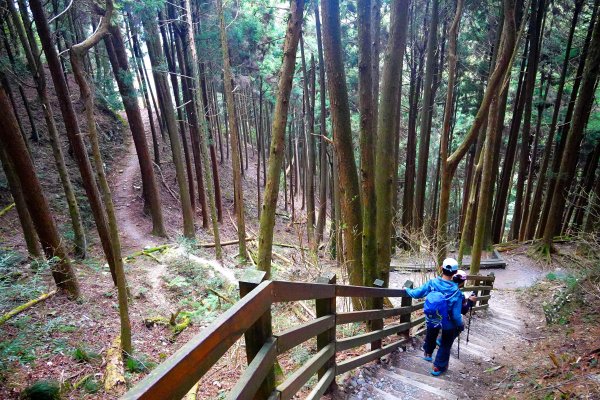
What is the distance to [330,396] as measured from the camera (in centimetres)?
315

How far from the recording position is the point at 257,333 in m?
1.83

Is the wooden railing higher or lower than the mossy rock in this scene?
higher

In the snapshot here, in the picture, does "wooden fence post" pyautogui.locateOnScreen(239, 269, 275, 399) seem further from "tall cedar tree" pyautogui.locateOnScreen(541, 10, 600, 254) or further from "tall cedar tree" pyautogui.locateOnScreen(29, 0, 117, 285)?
"tall cedar tree" pyautogui.locateOnScreen(541, 10, 600, 254)

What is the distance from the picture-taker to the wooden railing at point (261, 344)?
42.3 inches

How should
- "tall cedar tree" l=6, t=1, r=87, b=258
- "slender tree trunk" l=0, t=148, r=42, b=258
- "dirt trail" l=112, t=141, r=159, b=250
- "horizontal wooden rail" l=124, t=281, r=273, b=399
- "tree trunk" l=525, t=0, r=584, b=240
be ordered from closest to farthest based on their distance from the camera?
1. "horizontal wooden rail" l=124, t=281, r=273, b=399
2. "tall cedar tree" l=6, t=1, r=87, b=258
3. "slender tree trunk" l=0, t=148, r=42, b=258
4. "tree trunk" l=525, t=0, r=584, b=240
5. "dirt trail" l=112, t=141, r=159, b=250

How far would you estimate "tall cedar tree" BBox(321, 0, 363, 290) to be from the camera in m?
5.03

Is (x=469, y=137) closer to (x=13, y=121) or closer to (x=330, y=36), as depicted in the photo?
(x=330, y=36)

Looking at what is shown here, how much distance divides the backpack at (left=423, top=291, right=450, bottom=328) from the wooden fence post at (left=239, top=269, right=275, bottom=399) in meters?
3.25

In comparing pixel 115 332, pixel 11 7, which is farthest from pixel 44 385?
pixel 11 7

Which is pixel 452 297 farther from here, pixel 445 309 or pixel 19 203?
pixel 19 203

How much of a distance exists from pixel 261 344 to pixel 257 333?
0.26ft

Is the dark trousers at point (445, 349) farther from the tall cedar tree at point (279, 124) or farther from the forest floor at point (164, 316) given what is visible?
the tall cedar tree at point (279, 124)

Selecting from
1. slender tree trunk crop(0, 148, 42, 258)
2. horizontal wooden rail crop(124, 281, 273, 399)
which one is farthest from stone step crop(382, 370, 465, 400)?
slender tree trunk crop(0, 148, 42, 258)

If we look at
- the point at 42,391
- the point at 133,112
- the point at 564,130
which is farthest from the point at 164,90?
the point at 564,130
